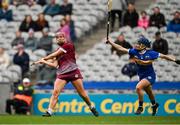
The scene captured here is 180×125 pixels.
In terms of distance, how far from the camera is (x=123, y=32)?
1144 inches

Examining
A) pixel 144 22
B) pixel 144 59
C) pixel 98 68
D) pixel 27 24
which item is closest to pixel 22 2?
pixel 27 24

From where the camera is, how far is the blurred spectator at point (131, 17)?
28.9 m

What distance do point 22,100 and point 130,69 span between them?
3.89m

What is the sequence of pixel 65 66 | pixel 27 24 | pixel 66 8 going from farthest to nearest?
pixel 27 24
pixel 66 8
pixel 65 66

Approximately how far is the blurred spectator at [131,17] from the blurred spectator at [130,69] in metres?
2.72

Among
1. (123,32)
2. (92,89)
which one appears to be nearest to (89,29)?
(123,32)

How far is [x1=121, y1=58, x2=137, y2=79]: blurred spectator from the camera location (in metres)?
26.8

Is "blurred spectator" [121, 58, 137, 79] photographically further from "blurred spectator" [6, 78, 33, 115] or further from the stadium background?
"blurred spectator" [6, 78, 33, 115]

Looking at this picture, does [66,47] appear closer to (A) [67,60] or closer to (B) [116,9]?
(A) [67,60]

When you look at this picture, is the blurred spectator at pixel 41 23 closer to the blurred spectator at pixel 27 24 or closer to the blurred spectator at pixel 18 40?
the blurred spectator at pixel 27 24

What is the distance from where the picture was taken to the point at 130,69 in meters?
26.9

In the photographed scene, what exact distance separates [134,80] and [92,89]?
1.47 m

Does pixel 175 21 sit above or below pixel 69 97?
above

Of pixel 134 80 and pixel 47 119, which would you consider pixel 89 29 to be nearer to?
pixel 134 80
